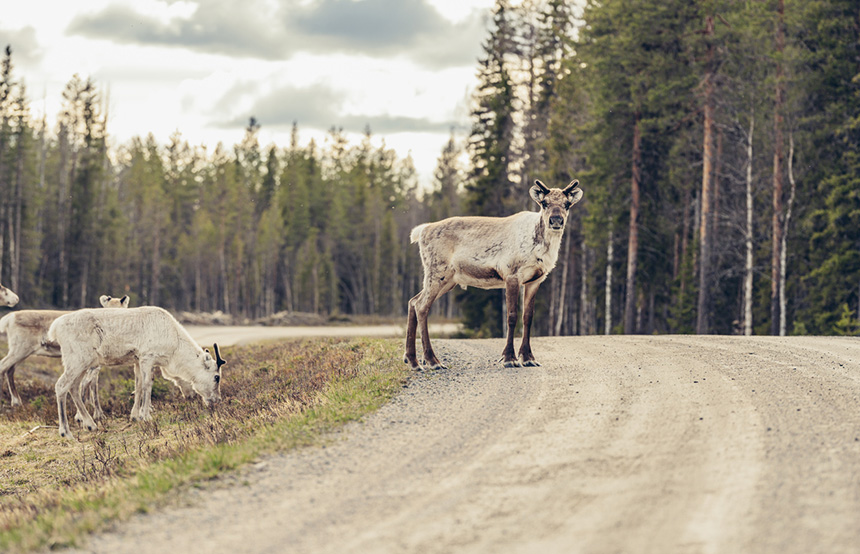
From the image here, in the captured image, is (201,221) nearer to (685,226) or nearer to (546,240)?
(685,226)

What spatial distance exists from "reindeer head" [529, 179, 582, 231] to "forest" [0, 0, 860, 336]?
1757 cm

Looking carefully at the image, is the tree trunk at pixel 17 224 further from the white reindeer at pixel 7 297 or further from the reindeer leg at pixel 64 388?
the reindeer leg at pixel 64 388

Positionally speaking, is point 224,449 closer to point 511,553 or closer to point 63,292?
point 511,553

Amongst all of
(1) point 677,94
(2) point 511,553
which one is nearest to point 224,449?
(2) point 511,553

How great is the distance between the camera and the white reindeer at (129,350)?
12.5m

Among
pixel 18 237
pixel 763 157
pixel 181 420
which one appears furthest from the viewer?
pixel 18 237

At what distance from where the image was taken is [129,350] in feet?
42.4

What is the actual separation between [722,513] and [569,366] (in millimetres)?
6835

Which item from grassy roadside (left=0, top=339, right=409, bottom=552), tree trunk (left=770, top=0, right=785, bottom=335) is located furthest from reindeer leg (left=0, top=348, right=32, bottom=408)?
tree trunk (left=770, top=0, right=785, bottom=335)

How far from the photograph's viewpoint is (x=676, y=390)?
9.47 meters

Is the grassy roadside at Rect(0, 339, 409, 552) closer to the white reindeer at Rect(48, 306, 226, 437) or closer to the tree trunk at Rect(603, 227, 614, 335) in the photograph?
the white reindeer at Rect(48, 306, 226, 437)

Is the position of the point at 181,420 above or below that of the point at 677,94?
below

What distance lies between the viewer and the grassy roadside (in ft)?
20.7

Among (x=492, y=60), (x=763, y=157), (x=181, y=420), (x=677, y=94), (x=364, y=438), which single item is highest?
(x=492, y=60)
